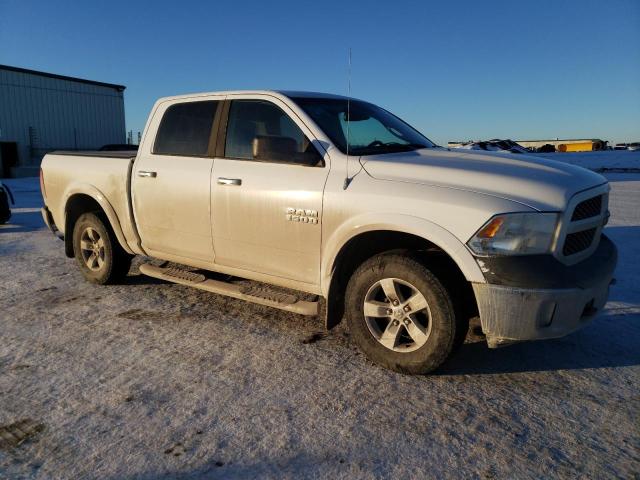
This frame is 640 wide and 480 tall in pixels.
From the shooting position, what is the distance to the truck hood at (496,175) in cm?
282

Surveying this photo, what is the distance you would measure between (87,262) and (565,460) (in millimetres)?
4739

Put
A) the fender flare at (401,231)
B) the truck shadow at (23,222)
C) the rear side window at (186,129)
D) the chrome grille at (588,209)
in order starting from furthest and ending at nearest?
the truck shadow at (23,222) < the rear side window at (186,129) < the chrome grille at (588,209) < the fender flare at (401,231)

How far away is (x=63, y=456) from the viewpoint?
229 cm

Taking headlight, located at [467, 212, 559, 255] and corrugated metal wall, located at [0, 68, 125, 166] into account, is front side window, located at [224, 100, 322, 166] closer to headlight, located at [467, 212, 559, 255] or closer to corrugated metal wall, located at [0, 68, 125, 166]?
headlight, located at [467, 212, 559, 255]

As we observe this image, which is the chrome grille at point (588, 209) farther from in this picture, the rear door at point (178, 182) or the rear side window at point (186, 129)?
the rear side window at point (186, 129)

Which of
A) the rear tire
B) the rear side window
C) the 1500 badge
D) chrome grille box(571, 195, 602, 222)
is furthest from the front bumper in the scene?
the rear tire

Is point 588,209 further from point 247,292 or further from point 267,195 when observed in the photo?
point 247,292

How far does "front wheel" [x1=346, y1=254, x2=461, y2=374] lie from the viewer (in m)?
2.99

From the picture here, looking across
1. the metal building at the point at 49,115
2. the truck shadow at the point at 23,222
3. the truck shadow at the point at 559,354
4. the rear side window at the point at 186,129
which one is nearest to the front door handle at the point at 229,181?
the rear side window at the point at 186,129

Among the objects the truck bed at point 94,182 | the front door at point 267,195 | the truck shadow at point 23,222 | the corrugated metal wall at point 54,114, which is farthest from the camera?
the corrugated metal wall at point 54,114

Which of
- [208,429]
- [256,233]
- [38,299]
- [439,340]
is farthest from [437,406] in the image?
[38,299]

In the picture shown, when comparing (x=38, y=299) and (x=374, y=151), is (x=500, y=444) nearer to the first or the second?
(x=374, y=151)

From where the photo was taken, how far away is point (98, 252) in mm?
5125

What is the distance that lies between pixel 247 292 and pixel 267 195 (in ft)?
2.69
